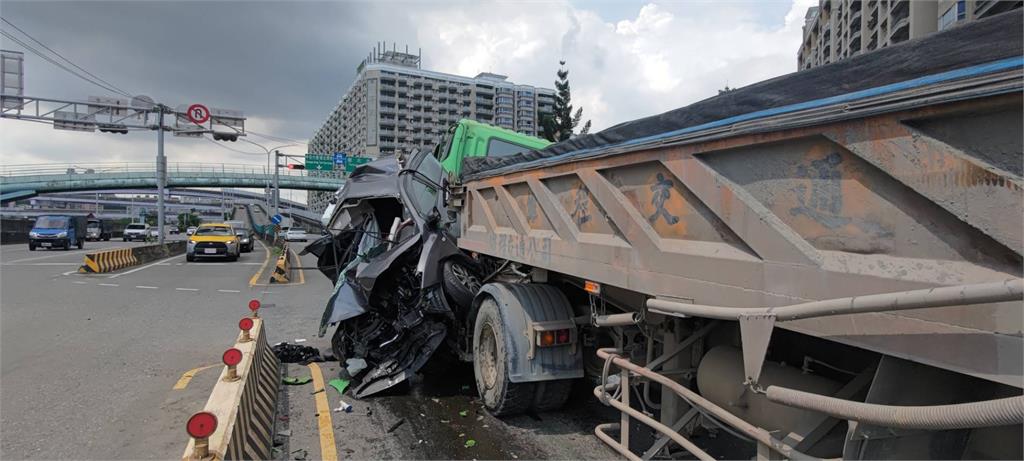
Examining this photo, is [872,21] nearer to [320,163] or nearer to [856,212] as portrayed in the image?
[320,163]

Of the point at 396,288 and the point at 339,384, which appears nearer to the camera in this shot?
the point at 339,384

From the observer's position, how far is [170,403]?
4930mm

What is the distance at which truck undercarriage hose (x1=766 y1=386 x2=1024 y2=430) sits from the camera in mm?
1458

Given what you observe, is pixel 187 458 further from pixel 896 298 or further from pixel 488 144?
pixel 488 144

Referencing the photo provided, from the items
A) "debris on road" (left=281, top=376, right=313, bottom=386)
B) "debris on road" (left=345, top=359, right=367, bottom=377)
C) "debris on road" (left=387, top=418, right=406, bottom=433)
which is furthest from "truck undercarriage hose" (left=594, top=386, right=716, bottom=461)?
A: "debris on road" (left=281, top=376, right=313, bottom=386)

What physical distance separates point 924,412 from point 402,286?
477cm

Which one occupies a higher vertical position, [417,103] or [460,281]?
[417,103]

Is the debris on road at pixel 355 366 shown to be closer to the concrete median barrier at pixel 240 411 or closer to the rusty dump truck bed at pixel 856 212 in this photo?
the concrete median barrier at pixel 240 411

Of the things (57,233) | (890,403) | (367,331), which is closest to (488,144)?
(367,331)

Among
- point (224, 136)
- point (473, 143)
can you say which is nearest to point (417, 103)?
point (224, 136)

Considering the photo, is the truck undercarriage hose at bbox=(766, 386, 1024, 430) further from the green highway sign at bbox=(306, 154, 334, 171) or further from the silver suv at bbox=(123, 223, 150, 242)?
the silver suv at bbox=(123, 223, 150, 242)

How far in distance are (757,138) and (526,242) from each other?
7.48ft

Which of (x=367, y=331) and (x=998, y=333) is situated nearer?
(x=998, y=333)

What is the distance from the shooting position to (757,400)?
2547 mm
